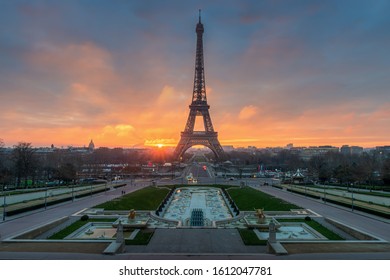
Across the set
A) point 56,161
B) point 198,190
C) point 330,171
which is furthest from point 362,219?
point 56,161

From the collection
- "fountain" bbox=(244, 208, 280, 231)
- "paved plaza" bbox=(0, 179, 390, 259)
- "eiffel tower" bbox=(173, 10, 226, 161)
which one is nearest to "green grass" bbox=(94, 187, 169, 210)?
"paved plaza" bbox=(0, 179, 390, 259)

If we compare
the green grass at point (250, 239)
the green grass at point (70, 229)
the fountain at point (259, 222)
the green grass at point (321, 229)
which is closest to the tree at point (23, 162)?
the green grass at point (70, 229)

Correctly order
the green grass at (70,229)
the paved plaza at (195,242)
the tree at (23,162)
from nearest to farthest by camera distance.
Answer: the paved plaza at (195,242) → the green grass at (70,229) → the tree at (23,162)

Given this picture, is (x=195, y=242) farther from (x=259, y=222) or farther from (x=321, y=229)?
(x=321, y=229)

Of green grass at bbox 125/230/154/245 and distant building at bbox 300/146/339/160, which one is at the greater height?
distant building at bbox 300/146/339/160

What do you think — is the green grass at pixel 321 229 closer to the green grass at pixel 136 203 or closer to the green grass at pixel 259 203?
the green grass at pixel 259 203

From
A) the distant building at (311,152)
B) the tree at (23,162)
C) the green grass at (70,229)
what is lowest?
the green grass at (70,229)

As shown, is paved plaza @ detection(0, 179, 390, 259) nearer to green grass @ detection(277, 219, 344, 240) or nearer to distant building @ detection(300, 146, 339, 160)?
green grass @ detection(277, 219, 344, 240)

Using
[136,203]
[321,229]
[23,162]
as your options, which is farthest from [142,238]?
[23,162]

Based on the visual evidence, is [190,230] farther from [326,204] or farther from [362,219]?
[326,204]
